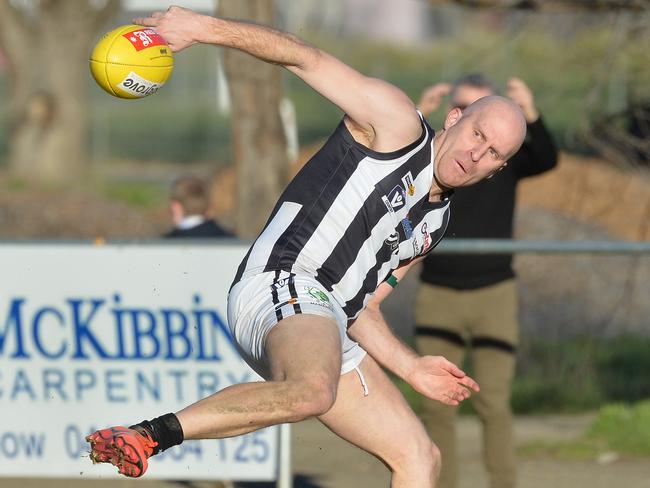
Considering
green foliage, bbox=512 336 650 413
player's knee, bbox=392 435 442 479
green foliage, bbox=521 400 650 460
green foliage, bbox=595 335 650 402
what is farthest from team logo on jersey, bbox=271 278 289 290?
green foliage, bbox=595 335 650 402

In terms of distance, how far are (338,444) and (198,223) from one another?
6.08ft

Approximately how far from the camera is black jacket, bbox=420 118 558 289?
7.57 meters

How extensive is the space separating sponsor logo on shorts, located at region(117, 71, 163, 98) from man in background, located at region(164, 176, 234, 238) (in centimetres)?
345

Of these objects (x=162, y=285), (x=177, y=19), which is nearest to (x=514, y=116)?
(x=177, y=19)

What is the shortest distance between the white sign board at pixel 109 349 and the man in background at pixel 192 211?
96 centimetres

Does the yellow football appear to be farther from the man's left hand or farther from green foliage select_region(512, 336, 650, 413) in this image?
green foliage select_region(512, 336, 650, 413)

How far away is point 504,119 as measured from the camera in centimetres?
507

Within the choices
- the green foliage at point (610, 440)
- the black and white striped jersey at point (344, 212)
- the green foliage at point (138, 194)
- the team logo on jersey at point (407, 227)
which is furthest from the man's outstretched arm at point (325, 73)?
the green foliage at point (138, 194)

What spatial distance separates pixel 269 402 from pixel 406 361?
3.27ft

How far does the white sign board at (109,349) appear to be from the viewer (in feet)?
24.4

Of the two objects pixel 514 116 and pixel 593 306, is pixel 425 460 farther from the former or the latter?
pixel 593 306

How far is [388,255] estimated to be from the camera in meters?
5.22

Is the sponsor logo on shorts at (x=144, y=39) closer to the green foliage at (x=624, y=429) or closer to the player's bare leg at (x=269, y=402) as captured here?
the player's bare leg at (x=269, y=402)

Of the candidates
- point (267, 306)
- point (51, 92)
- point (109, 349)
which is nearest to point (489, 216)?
point (109, 349)
